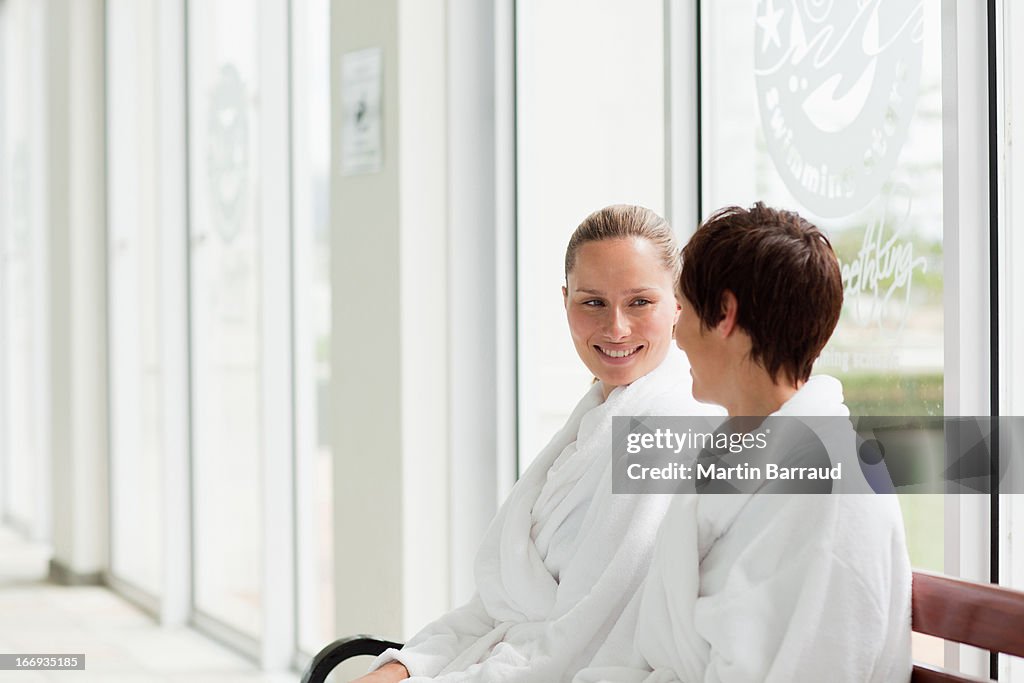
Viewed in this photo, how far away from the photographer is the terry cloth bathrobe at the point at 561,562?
1.53m

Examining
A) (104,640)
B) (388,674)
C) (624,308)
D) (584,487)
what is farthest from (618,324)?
(104,640)

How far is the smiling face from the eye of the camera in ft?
5.49

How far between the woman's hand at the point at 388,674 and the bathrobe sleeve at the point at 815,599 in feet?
2.11

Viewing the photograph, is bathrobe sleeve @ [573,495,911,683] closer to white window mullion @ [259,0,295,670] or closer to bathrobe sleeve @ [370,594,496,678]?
bathrobe sleeve @ [370,594,496,678]

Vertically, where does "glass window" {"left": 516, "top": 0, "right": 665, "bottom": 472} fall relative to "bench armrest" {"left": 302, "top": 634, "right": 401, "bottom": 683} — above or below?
above

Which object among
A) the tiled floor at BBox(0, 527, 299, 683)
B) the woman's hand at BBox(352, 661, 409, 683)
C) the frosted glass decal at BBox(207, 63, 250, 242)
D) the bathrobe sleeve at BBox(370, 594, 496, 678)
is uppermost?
the frosted glass decal at BBox(207, 63, 250, 242)

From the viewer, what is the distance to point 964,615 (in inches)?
47.4

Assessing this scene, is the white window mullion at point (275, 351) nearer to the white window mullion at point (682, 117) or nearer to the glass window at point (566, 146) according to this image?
the glass window at point (566, 146)

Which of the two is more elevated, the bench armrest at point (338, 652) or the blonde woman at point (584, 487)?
the blonde woman at point (584, 487)

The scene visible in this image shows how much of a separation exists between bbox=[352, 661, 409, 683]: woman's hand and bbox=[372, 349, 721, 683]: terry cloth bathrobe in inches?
0.6

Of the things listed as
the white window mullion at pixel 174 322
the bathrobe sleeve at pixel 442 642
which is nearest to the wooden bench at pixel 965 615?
the bathrobe sleeve at pixel 442 642

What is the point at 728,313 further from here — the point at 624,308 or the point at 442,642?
the point at 442,642

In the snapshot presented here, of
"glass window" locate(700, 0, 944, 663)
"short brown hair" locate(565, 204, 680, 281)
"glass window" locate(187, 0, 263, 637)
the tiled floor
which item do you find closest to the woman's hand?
"short brown hair" locate(565, 204, 680, 281)

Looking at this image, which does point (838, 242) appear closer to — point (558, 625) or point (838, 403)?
point (838, 403)
